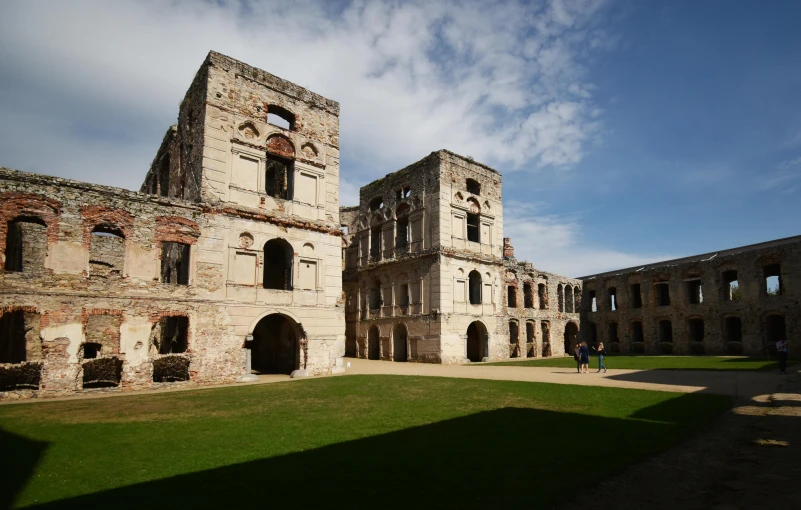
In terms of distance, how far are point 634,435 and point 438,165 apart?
949 inches

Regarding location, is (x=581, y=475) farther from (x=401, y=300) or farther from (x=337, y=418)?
(x=401, y=300)

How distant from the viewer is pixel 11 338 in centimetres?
2139

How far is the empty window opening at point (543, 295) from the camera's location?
38.1 meters

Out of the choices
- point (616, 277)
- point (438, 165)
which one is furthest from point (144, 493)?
point (616, 277)

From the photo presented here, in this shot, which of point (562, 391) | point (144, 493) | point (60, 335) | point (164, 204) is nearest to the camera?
point (144, 493)

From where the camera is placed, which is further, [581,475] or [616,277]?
[616,277]

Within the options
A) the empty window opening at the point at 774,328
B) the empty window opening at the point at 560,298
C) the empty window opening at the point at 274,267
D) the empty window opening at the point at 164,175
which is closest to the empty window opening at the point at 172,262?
the empty window opening at the point at 164,175

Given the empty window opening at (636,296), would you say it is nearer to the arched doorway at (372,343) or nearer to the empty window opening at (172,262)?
the arched doorway at (372,343)

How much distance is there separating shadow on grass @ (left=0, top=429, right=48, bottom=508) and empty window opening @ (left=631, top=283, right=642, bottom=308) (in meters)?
40.7

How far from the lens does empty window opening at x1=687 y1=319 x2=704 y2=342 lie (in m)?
36.0

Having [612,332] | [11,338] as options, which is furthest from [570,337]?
[11,338]

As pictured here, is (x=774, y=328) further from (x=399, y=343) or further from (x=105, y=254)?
(x=105, y=254)

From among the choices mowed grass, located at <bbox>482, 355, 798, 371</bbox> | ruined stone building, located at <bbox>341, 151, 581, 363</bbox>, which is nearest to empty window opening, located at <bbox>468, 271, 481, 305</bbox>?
ruined stone building, located at <bbox>341, 151, 581, 363</bbox>

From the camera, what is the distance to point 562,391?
13.7m
